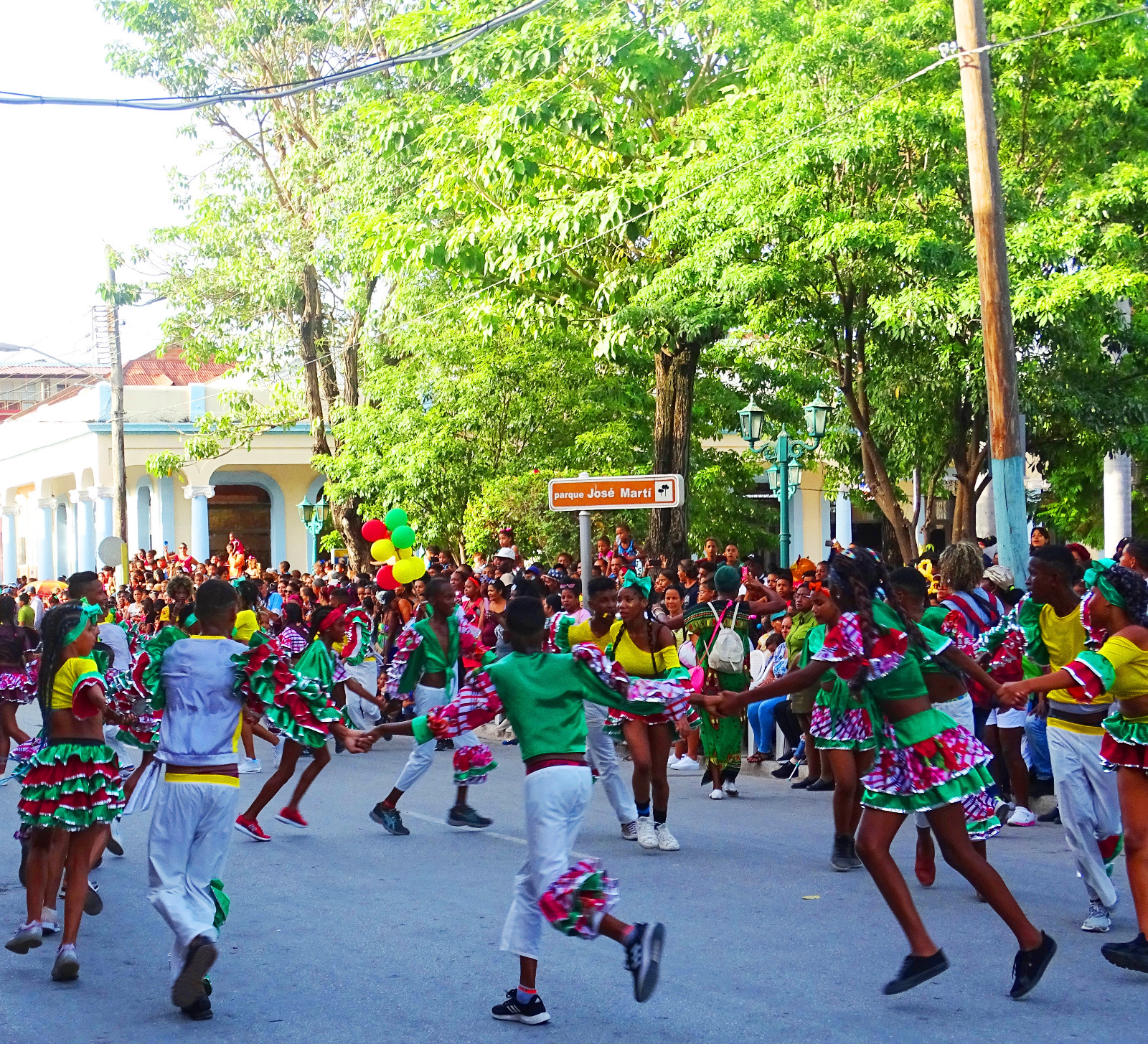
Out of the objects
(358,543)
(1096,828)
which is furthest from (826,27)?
(358,543)

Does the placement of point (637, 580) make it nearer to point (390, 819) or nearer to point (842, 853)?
point (390, 819)

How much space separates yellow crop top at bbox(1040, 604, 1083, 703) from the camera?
25.3 ft

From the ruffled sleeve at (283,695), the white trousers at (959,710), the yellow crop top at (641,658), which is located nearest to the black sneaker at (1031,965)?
the white trousers at (959,710)

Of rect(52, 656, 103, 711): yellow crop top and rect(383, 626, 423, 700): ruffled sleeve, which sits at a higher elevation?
rect(52, 656, 103, 711): yellow crop top

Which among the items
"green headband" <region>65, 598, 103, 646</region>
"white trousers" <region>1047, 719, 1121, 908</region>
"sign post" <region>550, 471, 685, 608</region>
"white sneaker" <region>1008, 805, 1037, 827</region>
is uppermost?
"sign post" <region>550, 471, 685, 608</region>

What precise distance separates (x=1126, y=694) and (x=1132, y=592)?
43 centimetres

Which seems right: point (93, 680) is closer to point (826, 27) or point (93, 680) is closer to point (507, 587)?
point (507, 587)

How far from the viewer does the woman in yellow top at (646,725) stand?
376 inches

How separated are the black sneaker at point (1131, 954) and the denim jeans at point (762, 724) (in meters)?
7.01

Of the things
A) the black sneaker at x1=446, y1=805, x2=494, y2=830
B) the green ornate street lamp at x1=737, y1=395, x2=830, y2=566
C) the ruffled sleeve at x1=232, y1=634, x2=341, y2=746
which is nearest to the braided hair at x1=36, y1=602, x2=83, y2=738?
the ruffled sleeve at x1=232, y1=634, x2=341, y2=746

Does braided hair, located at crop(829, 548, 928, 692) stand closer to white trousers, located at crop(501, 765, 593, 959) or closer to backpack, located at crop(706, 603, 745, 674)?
white trousers, located at crop(501, 765, 593, 959)

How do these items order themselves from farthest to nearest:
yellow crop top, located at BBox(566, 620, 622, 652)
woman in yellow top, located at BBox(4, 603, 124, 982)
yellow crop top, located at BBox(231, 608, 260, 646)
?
1. yellow crop top, located at BBox(231, 608, 260, 646)
2. yellow crop top, located at BBox(566, 620, 622, 652)
3. woman in yellow top, located at BBox(4, 603, 124, 982)

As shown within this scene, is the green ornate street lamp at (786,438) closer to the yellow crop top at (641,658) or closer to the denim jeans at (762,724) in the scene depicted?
the denim jeans at (762,724)

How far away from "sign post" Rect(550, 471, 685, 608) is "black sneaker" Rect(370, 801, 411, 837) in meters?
5.62
